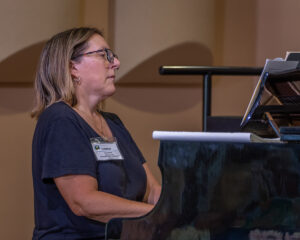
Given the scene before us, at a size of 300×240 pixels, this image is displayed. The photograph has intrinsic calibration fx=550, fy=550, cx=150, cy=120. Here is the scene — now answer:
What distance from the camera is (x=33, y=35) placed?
118 inches

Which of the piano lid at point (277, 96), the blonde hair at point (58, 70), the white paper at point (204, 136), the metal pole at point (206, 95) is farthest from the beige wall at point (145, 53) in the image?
the white paper at point (204, 136)

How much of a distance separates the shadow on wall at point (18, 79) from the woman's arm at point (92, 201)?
155 centimetres

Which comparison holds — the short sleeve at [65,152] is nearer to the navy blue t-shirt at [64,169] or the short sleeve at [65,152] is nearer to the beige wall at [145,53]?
the navy blue t-shirt at [64,169]

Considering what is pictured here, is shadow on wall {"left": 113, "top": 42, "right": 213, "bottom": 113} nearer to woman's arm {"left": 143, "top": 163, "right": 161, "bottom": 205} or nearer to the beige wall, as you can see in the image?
the beige wall

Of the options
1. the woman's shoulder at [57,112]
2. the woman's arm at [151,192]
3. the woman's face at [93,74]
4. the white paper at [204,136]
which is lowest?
the woman's arm at [151,192]

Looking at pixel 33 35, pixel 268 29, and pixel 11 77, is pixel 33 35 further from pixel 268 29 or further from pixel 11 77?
pixel 268 29

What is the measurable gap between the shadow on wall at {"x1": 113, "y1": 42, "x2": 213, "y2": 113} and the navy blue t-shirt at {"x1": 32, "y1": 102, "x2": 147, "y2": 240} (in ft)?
5.31

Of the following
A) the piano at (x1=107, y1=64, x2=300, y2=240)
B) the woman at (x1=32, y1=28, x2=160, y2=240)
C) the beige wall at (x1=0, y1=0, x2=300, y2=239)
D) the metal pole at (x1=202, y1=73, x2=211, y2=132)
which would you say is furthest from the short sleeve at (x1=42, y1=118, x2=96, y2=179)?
the beige wall at (x1=0, y1=0, x2=300, y2=239)

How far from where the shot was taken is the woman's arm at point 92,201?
1567 mm

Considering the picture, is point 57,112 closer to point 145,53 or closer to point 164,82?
point 145,53

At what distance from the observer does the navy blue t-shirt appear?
1612 mm

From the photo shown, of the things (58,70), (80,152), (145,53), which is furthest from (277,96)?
(145,53)

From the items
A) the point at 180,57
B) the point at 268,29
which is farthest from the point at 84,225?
the point at 268,29

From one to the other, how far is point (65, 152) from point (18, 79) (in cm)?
170
